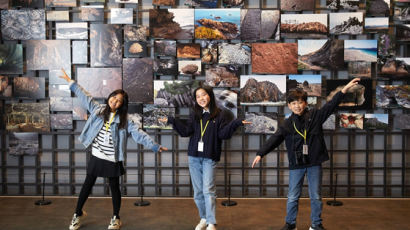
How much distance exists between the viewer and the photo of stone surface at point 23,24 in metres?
5.89

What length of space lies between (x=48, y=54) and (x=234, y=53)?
9.45ft

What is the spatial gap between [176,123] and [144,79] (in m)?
1.56

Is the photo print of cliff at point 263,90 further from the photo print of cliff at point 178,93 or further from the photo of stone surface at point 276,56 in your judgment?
the photo print of cliff at point 178,93

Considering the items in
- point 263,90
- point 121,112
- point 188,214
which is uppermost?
point 263,90

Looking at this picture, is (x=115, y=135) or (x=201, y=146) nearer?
(x=201, y=146)

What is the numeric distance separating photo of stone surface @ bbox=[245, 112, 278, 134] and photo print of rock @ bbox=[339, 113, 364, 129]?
104 cm

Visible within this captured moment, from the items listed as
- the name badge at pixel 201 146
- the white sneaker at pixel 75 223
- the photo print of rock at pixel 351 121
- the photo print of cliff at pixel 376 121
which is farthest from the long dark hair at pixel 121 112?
the photo print of cliff at pixel 376 121

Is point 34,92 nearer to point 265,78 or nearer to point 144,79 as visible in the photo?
point 144,79

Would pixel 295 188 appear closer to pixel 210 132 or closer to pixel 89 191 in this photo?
pixel 210 132

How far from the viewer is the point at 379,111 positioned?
5980 millimetres

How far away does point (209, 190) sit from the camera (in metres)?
4.36

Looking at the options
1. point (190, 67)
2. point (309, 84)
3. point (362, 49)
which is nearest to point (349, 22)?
point (362, 49)

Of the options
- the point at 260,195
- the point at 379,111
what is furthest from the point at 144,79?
the point at 379,111

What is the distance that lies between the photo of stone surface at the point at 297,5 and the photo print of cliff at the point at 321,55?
498 mm
